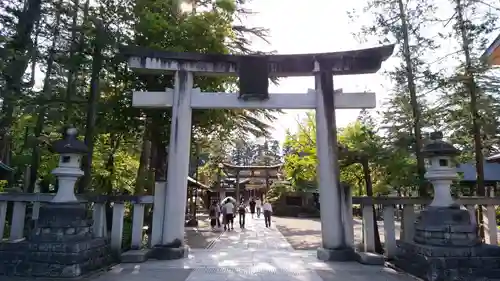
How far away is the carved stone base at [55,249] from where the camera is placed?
5.89 metres

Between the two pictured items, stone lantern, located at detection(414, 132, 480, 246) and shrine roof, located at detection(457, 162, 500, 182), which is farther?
shrine roof, located at detection(457, 162, 500, 182)

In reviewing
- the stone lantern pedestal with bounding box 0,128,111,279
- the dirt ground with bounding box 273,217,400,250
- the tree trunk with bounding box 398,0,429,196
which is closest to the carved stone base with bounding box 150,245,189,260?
the stone lantern pedestal with bounding box 0,128,111,279

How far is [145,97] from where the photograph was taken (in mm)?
8648

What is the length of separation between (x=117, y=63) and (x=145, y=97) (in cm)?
217

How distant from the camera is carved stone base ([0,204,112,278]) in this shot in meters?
5.89

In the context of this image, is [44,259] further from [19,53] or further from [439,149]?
[439,149]

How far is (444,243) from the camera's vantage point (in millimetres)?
6055

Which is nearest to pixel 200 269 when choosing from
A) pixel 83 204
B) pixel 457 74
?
pixel 83 204

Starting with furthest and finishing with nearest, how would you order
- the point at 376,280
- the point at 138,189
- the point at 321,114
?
the point at 138,189
the point at 321,114
the point at 376,280

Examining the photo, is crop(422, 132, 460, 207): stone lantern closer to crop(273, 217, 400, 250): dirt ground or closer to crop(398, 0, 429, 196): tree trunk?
crop(398, 0, 429, 196): tree trunk

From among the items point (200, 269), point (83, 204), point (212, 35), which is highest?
point (212, 35)

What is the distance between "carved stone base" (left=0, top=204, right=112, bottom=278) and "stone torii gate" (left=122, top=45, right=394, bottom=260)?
2013mm

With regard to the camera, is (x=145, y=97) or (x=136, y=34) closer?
(x=145, y=97)

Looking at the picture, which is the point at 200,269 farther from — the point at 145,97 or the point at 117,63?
the point at 117,63
